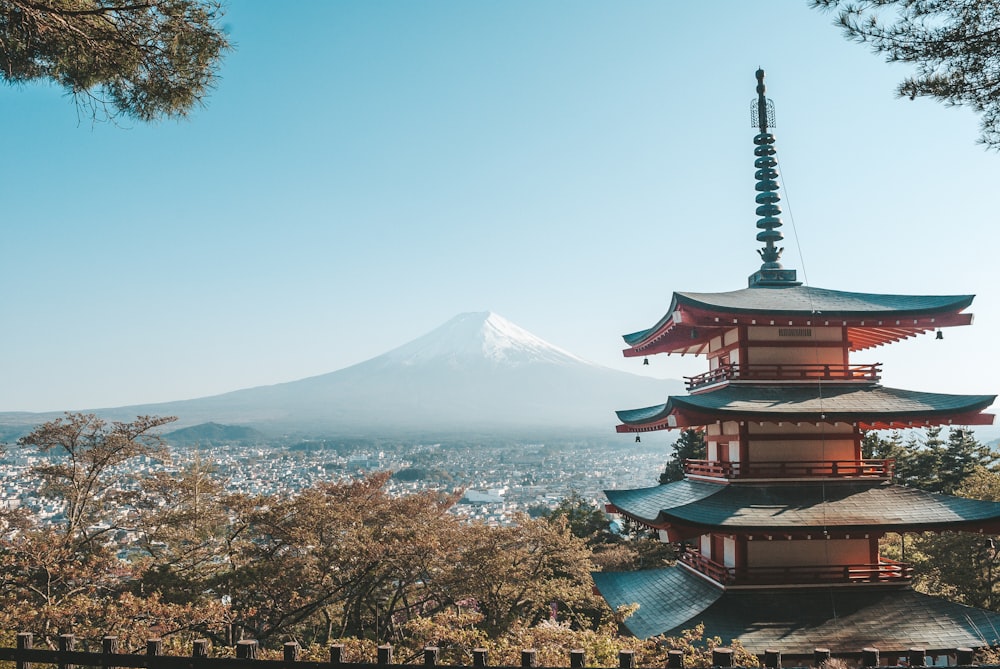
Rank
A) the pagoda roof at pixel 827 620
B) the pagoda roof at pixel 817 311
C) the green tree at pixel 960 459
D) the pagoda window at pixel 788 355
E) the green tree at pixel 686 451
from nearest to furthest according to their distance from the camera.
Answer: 1. the pagoda roof at pixel 827 620
2. the pagoda roof at pixel 817 311
3. the pagoda window at pixel 788 355
4. the green tree at pixel 960 459
5. the green tree at pixel 686 451

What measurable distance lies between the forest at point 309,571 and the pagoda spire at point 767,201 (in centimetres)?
655

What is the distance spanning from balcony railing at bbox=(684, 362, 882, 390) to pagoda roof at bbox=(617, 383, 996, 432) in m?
0.13

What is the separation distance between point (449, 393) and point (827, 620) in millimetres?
127802

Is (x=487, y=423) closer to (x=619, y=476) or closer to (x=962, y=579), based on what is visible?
(x=619, y=476)

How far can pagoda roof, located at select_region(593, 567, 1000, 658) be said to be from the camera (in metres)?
8.89

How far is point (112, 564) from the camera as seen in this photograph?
13.4 metres

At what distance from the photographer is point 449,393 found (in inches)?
5364

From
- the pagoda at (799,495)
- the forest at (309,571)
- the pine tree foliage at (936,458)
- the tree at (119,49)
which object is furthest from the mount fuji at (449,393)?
the tree at (119,49)

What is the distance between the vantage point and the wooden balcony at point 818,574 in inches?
395

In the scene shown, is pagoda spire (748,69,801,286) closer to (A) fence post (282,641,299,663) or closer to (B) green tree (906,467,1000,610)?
(B) green tree (906,467,1000,610)

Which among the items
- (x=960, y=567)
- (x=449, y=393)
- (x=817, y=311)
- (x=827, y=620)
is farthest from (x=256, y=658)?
(x=449, y=393)

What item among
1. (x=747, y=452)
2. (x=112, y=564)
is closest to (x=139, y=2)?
(x=747, y=452)

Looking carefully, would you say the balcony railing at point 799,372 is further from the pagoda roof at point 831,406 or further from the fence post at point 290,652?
the fence post at point 290,652

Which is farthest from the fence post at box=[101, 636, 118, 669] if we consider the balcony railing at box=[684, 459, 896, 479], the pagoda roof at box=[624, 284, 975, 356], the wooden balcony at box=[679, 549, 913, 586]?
the balcony railing at box=[684, 459, 896, 479]
